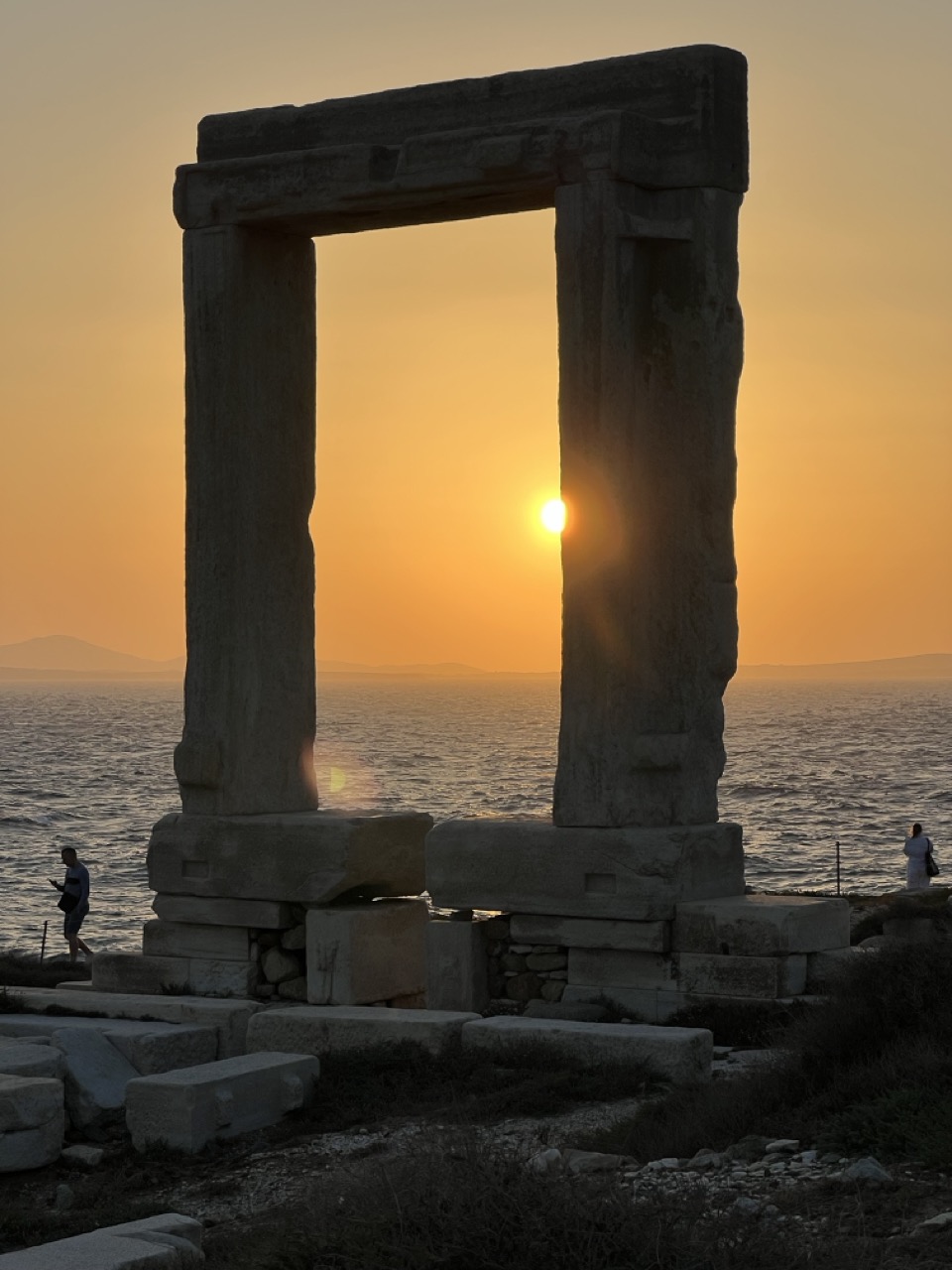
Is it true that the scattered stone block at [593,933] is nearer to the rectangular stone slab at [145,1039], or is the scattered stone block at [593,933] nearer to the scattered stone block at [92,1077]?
the rectangular stone slab at [145,1039]

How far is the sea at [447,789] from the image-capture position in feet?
118

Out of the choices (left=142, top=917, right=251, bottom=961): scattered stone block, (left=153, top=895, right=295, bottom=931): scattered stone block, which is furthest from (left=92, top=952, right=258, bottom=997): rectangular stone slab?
(left=153, top=895, right=295, bottom=931): scattered stone block

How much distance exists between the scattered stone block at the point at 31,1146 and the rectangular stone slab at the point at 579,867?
11.7 feet

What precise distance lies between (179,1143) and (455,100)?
7.11 metres

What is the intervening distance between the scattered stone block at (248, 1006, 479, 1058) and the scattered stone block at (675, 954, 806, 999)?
1595 millimetres

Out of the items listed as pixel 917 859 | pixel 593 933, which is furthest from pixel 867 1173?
pixel 917 859

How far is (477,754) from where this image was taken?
311ft

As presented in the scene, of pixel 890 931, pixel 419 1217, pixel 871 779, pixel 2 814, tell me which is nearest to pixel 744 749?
pixel 871 779

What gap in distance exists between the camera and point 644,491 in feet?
41.4

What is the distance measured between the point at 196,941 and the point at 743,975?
4.06 meters

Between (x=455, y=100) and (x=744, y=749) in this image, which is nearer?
(x=455, y=100)

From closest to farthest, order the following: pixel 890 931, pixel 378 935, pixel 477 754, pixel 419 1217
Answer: pixel 419 1217, pixel 378 935, pixel 890 931, pixel 477 754

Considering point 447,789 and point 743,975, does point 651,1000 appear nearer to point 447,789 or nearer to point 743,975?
point 743,975

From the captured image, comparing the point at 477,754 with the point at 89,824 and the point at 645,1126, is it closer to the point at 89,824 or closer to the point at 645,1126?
the point at 89,824
